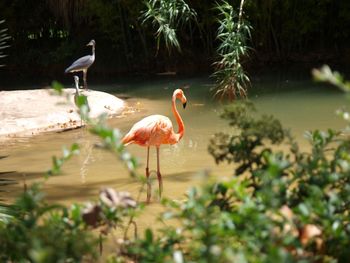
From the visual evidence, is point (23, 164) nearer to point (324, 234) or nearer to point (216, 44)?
point (324, 234)

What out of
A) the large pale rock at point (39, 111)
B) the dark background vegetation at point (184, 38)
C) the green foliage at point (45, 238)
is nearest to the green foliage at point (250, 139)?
the green foliage at point (45, 238)

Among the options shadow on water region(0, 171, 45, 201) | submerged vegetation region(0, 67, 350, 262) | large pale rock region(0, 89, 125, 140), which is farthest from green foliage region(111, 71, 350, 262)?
large pale rock region(0, 89, 125, 140)

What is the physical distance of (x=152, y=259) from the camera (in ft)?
5.93

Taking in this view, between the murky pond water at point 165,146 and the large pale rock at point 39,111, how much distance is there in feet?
0.93

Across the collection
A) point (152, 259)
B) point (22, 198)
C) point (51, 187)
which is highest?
point (22, 198)

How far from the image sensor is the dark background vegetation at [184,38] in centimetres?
1499

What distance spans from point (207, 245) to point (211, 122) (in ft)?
25.1

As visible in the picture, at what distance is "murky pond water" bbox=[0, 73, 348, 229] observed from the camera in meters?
6.30

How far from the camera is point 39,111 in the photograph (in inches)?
393

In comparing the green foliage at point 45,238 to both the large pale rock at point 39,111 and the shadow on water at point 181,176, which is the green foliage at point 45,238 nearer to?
the shadow on water at point 181,176

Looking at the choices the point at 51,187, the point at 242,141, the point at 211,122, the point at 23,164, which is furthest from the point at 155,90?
the point at 242,141

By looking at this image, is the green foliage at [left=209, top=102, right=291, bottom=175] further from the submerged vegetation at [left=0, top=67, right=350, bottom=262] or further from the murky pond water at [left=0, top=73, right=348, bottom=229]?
the murky pond water at [left=0, top=73, right=348, bottom=229]

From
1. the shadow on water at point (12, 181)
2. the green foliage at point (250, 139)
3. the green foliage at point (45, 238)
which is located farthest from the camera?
the shadow on water at point (12, 181)

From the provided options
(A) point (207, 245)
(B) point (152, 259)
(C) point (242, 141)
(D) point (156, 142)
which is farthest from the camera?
(D) point (156, 142)
